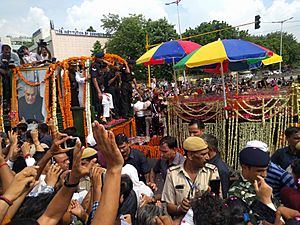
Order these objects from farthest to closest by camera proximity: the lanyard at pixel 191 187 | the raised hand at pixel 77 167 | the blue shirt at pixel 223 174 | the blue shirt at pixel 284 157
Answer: the blue shirt at pixel 284 157 → the blue shirt at pixel 223 174 → the lanyard at pixel 191 187 → the raised hand at pixel 77 167

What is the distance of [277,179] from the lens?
10.3ft

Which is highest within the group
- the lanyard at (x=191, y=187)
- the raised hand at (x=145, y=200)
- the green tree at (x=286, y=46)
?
the green tree at (x=286, y=46)

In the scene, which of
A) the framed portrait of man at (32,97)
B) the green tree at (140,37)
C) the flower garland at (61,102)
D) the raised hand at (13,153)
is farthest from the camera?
the green tree at (140,37)

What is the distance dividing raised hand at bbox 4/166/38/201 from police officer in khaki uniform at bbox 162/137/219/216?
1.60 m

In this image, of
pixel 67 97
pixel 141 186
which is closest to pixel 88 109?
pixel 67 97

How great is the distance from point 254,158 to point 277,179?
0.57 m

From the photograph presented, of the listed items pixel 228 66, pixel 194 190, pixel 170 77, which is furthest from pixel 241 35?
pixel 194 190

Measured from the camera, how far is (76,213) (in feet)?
8.63

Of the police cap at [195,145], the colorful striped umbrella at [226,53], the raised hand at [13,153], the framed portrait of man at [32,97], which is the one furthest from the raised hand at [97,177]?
the framed portrait of man at [32,97]

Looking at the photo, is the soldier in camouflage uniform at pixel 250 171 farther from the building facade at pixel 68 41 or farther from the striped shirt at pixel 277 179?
the building facade at pixel 68 41

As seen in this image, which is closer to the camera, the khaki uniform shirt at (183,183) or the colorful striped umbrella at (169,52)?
the khaki uniform shirt at (183,183)

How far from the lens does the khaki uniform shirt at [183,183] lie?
3129 mm

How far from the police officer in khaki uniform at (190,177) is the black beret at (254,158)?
1.52 feet

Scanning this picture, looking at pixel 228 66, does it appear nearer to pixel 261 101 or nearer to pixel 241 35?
pixel 261 101
